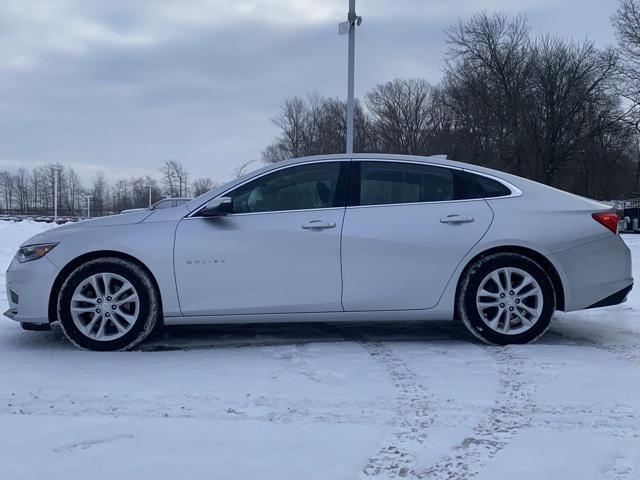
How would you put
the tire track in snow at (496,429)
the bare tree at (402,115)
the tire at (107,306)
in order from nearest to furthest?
the tire track in snow at (496,429) → the tire at (107,306) → the bare tree at (402,115)

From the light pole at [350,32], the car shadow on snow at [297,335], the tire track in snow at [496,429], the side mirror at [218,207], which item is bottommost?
the tire track in snow at [496,429]

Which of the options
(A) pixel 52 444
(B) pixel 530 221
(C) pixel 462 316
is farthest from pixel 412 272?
(A) pixel 52 444

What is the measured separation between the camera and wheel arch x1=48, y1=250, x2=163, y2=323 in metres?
4.37

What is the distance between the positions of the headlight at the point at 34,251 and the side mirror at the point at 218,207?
1130 mm

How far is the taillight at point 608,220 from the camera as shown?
180 inches

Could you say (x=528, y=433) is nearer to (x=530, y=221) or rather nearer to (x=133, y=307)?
(x=530, y=221)

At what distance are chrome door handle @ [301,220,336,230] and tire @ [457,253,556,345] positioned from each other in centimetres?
108

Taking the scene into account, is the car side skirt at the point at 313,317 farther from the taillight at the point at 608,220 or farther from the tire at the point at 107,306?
the taillight at the point at 608,220

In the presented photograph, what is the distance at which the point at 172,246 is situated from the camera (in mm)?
4367

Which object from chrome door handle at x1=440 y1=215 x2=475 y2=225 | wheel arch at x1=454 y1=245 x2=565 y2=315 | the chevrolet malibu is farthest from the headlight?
wheel arch at x1=454 y1=245 x2=565 y2=315

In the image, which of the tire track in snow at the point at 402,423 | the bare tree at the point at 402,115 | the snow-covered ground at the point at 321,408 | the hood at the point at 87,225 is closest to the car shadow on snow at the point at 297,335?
the snow-covered ground at the point at 321,408

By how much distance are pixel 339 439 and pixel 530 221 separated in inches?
98.4

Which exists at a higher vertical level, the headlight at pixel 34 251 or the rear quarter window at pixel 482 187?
the rear quarter window at pixel 482 187

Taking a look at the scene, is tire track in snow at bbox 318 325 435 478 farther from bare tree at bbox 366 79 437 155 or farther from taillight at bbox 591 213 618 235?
bare tree at bbox 366 79 437 155
